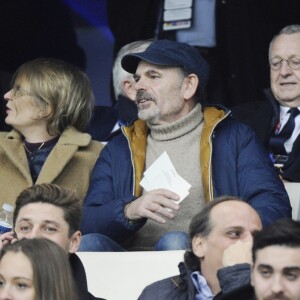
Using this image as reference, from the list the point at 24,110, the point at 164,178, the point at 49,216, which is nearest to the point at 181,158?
the point at 164,178

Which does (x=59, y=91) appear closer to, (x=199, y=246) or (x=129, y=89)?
(x=129, y=89)

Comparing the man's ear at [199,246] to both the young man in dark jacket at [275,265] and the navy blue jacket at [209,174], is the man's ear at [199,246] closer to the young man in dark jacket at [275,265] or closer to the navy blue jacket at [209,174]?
the navy blue jacket at [209,174]

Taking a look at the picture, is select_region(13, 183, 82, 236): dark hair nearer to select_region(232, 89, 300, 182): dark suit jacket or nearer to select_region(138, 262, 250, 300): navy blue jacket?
select_region(138, 262, 250, 300): navy blue jacket

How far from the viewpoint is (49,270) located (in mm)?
5516

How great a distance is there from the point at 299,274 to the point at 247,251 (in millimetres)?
870

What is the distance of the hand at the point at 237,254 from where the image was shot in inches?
239

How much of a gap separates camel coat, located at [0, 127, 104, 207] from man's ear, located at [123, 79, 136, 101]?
2.82ft

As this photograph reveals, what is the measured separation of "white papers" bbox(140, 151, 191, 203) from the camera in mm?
7094

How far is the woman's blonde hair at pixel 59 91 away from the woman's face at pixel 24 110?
0.03m

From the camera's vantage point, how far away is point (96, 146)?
7984 millimetres

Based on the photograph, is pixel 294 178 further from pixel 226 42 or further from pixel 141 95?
pixel 226 42

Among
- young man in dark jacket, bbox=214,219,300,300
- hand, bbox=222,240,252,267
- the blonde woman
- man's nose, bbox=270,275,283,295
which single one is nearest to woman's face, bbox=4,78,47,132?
the blonde woman

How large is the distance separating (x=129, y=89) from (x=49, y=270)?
338cm

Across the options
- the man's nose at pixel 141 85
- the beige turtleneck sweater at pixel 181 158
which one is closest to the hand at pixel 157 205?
the beige turtleneck sweater at pixel 181 158
